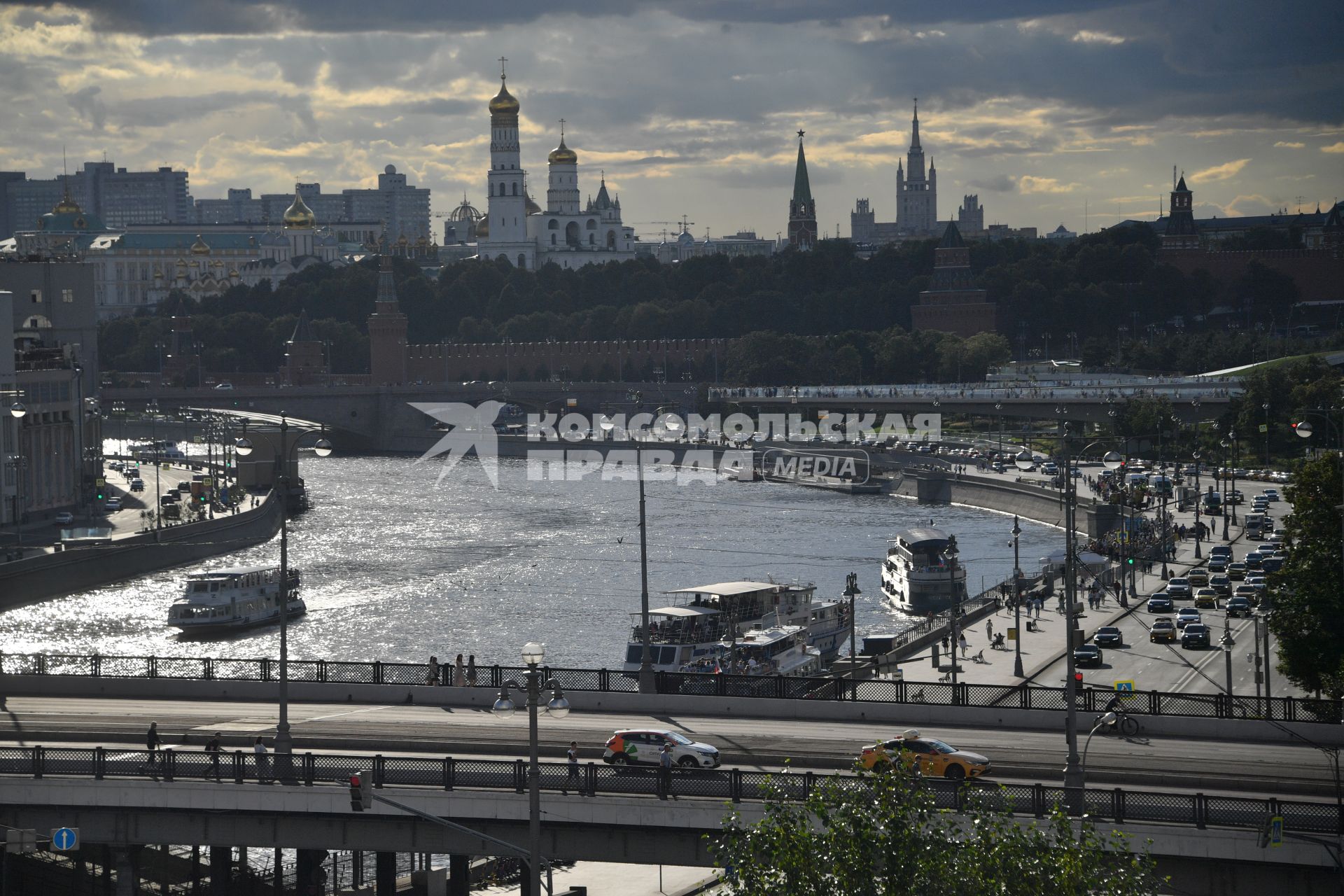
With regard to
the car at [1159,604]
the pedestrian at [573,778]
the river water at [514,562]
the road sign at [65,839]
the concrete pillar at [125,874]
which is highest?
the pedestrian at [573,778]

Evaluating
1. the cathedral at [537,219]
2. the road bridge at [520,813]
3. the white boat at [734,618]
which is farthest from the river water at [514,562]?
the cathedral at [537,219]

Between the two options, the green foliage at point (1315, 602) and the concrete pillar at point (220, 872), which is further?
the green foliage at point (1315, 602)

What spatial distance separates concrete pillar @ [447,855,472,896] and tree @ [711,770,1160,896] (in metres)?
7.81

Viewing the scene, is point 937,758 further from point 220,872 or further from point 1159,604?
point 1159,604

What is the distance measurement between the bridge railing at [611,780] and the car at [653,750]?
534mm

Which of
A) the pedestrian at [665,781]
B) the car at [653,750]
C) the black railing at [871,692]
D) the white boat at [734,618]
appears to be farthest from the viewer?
the white boat at [734,618]

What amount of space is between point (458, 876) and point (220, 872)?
2.95 meters

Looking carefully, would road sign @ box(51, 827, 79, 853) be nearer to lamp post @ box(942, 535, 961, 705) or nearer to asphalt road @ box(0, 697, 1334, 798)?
asphalt road @ box(0, 697, 1334, 798)

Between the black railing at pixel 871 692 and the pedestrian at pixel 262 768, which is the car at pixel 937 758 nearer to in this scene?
the black railing at pixel 871 692

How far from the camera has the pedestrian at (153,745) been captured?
2112 centimetres

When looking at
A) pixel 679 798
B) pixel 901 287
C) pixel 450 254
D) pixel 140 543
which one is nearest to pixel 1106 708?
pixel 679 798

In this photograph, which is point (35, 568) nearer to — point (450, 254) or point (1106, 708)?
point (1106, 708)

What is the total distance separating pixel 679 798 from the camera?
20.1 metres

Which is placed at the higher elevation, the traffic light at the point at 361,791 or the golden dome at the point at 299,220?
the golden dome at the point at 299,220
